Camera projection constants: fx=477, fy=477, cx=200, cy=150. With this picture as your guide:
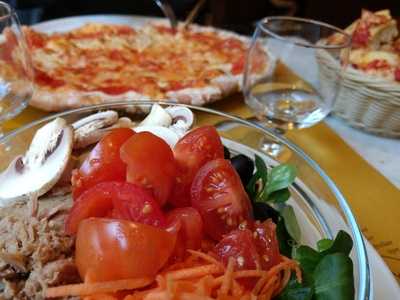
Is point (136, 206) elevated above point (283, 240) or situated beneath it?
elevated above

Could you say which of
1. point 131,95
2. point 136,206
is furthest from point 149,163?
point 131,95

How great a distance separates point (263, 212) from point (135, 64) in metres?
1.12

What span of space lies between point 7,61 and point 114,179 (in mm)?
623

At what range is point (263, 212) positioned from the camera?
941 millimetres

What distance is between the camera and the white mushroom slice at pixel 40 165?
94 centimetres

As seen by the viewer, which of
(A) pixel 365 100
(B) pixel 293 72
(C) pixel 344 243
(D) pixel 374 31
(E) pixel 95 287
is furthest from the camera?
(B) pixel 293 72

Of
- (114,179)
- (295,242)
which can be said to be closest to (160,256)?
(114,179)

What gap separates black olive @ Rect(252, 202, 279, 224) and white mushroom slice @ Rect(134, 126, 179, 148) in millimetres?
218

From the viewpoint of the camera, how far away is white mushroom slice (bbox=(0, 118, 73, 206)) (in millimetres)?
941

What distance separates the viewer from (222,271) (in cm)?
73

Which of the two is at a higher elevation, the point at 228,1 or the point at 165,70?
the point at 165,70

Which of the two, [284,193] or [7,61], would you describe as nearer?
[284,193]

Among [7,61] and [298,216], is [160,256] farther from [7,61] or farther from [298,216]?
[7,61]

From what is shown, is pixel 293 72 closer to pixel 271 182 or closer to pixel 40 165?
pixel 271 182
